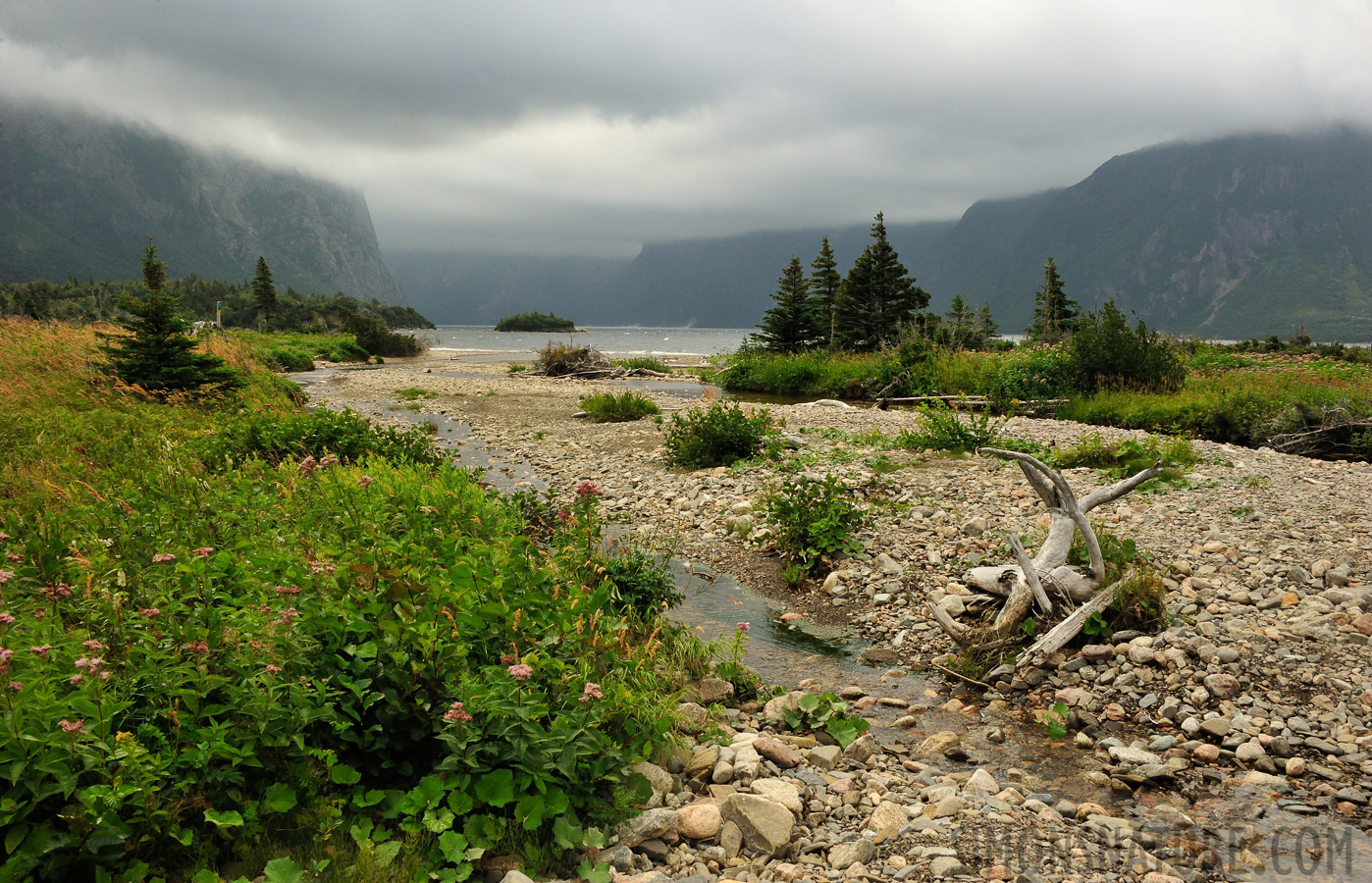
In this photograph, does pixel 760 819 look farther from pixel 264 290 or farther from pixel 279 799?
pixel 264 290

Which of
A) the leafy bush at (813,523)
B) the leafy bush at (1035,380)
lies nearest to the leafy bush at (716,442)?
the leafy bush at (813,523)

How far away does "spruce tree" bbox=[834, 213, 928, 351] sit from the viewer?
125 ft

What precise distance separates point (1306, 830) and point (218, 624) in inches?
223

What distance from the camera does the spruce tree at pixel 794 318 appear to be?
38344 mm

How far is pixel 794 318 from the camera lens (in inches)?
1519

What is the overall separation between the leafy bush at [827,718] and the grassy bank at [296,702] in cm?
101

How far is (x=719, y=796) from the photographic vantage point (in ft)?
12.9

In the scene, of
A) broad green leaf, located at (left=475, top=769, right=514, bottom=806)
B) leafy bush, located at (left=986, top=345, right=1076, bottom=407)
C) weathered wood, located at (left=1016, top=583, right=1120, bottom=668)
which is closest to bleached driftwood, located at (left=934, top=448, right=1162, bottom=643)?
weathered wood, located at (left=1016, top=583, right=1120, bottom=668)

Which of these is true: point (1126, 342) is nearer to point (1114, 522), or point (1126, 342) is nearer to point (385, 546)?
point (1114, 522)

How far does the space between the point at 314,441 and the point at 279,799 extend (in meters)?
8.58

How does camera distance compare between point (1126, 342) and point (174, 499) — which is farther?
point (1126, 342)

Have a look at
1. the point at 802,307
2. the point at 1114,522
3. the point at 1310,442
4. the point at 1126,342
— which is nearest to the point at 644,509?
the point at 1114,522

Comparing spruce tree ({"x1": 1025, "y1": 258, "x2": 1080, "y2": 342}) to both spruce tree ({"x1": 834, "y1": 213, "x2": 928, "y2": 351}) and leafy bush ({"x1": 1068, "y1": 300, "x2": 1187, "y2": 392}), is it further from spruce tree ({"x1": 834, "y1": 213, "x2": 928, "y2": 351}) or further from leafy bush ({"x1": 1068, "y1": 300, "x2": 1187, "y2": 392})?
leafy bush ({"x1": 1068, "y1": 300, "x2": 1187, "y2": 392})

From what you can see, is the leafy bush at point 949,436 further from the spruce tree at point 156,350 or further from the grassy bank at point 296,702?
the spruce tree at point 156,350
